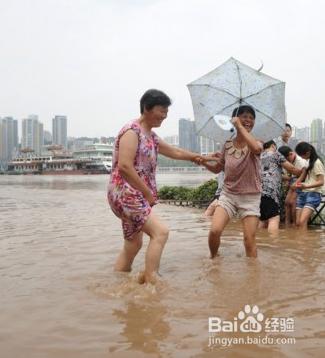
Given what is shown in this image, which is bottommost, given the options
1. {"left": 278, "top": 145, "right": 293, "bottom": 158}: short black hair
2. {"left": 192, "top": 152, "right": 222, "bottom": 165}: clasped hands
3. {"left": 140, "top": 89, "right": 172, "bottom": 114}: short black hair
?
{"left": 192, "top": 152, "right": 222, "bottom": 165}: clasped hands

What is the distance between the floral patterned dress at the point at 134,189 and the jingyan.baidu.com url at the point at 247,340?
1366mm

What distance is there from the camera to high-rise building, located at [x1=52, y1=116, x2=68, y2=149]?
535ft

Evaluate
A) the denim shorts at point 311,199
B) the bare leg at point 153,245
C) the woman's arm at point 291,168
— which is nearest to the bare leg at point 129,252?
the bare leg at point 153,245

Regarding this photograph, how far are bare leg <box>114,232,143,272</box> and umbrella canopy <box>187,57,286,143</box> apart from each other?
174 cm

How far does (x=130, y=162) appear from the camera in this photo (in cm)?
390

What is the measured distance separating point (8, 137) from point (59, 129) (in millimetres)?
18505

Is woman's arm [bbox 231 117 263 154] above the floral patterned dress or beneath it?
above

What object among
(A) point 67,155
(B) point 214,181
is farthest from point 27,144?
(B) point 214,181

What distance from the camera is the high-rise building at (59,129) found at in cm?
16300

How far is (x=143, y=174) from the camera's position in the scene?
4.13 m

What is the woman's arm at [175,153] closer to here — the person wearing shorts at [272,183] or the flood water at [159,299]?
the flood water at [159,299]

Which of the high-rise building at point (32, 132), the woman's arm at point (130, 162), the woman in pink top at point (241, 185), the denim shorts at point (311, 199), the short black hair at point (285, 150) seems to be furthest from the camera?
the high-rise building at point (32, 132)

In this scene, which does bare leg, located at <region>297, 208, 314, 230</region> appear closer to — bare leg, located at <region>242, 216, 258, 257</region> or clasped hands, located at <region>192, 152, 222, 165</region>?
bare leg, located at <region>242, 216, 258, 257</region>

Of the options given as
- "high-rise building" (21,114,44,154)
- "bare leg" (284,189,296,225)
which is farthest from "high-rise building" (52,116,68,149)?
"bare leg" (284,189,296,225)
